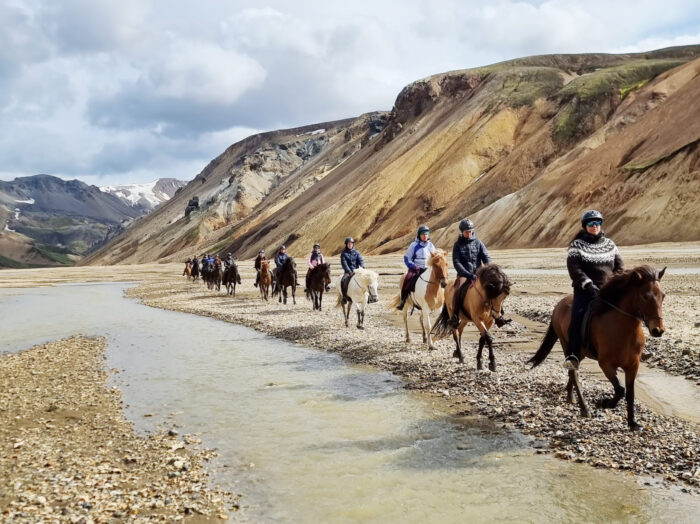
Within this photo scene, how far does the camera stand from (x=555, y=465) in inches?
285

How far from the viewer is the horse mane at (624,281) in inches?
285

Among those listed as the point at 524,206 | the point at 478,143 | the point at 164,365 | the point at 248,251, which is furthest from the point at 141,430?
the point at 248,251

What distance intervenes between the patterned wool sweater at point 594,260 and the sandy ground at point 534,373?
61.4 inches

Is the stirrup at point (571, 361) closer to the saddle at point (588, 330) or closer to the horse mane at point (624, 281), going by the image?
the saddle at point (588, 330)

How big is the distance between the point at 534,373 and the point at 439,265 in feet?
11.5

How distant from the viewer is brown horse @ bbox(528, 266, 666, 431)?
7.16 metres

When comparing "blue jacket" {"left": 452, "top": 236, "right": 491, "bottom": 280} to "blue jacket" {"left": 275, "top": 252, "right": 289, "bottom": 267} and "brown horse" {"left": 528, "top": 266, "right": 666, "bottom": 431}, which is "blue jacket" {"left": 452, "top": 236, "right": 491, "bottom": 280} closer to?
"brown horse" {"left": 528, "top": 266, "right": 666, "bottom": 431}

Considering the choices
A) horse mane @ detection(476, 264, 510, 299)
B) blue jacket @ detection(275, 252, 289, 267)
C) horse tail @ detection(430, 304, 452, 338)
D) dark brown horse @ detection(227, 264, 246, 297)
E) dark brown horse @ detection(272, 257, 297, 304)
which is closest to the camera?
horse mane @ detection(476, 264, 510, 299)

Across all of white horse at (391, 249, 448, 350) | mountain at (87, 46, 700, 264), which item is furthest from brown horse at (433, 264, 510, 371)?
mountain at (87, 46, 700, 264)

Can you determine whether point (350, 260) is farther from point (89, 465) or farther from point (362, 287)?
point (89, 465)

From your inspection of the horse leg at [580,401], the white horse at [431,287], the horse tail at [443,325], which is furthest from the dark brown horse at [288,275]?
the horse leg at [580,401]

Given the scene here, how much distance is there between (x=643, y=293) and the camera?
719 centimetres

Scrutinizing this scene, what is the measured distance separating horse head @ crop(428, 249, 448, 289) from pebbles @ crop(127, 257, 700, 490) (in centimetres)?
186

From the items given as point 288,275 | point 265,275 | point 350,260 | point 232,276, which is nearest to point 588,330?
point 350,260
